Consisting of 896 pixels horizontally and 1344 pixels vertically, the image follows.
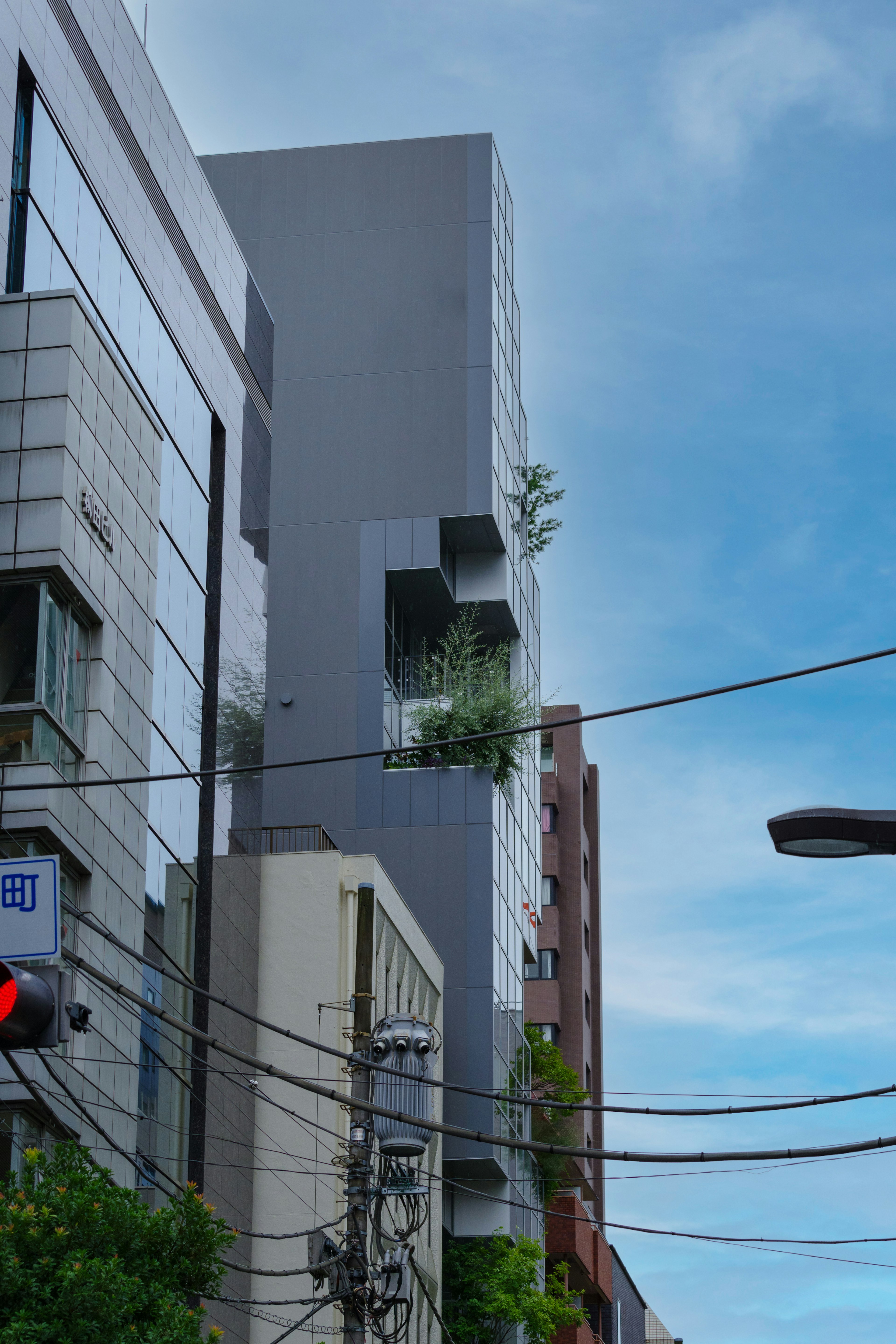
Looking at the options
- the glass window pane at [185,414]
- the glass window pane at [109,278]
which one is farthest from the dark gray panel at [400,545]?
the glass window pane at [109,278]

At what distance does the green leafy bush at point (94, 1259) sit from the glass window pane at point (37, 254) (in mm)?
12035

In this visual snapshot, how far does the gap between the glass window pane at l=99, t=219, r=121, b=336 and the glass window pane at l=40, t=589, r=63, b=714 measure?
18.0ft

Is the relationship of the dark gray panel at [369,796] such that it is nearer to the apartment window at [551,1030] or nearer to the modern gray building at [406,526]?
the modern gray building at [406,526]

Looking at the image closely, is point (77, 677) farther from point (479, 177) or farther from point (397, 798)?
point (479, 177)

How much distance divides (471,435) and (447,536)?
2.84 metres

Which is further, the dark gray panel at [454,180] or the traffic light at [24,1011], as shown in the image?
the dark gray panel at [454,180]

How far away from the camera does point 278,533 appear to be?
156ft

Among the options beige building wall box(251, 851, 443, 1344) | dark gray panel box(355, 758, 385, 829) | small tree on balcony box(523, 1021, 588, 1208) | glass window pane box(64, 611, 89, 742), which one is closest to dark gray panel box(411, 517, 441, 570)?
dark gray panel box(355, 758, 385, 829)

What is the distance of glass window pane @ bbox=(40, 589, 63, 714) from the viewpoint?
2197 cm

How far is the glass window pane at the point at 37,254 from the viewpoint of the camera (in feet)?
75.9

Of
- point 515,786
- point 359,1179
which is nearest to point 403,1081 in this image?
point 359,1179

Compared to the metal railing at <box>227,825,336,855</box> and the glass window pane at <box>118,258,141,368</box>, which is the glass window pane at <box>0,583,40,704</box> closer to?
the glass window pane at <box>118,258,141,368</box>

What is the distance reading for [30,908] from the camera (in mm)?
11195

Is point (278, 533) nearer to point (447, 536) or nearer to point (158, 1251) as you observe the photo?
point (447, 536)
